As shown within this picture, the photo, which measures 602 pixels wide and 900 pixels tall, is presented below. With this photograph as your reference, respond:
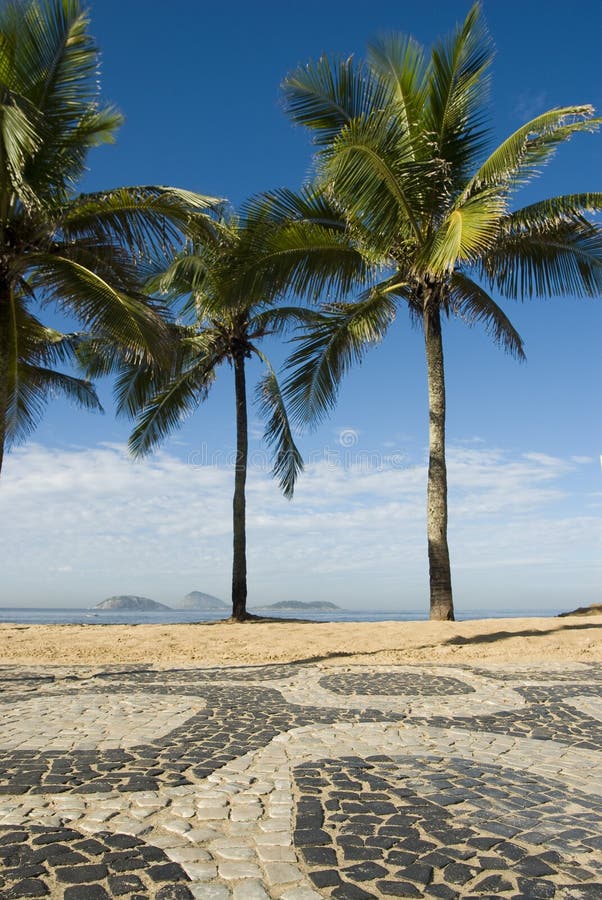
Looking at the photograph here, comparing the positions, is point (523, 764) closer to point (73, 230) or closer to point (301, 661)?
point (301, 661)

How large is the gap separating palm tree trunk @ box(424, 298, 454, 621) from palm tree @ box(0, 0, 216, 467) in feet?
17.2

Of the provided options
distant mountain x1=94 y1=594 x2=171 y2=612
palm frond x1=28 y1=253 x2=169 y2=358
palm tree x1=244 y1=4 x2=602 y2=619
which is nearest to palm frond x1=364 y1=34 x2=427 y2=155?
palm tree x1=244 y1=4 x2=602 y2=619

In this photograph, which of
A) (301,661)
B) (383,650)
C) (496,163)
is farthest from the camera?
(496,163)

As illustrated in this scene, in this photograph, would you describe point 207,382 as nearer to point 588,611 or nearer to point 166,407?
point 166,407

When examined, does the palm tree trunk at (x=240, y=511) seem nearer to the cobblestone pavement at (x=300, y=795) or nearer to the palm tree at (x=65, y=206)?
the palm tree at (x=65, y=206)

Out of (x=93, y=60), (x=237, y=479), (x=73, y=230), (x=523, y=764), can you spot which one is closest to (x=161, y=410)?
(x=237, y=479)

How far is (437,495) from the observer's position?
1235 cm

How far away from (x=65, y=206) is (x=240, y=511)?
27.2ft

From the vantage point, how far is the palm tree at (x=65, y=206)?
1041 cm

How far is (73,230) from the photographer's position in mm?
11445

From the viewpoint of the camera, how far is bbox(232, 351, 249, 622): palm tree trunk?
16344 mm

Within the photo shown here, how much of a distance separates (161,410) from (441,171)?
30.7 feet

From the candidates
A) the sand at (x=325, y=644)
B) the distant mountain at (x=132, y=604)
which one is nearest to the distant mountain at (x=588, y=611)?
the sand at (x=325, y=644)

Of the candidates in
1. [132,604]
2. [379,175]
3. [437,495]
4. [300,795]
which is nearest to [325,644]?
[437,495]
